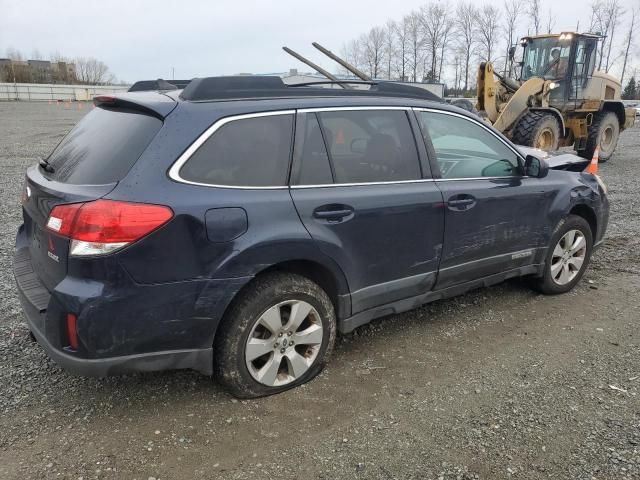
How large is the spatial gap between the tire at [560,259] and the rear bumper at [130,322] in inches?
115

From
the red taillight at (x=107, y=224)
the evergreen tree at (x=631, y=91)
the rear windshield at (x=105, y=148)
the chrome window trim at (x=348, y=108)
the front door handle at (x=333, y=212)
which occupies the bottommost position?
the evergreen tree at (x=631, y=91)

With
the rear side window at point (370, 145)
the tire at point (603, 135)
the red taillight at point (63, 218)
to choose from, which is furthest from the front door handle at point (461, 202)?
the tire at point (603, 135)

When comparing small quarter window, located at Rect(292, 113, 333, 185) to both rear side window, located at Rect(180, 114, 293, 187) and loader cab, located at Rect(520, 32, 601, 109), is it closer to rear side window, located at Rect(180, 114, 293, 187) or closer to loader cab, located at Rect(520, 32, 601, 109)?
rear side window, located at Rect(180, 114, 293, 187)

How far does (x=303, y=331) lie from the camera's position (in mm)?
3135

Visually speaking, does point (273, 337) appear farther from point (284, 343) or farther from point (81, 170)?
point (81, 170)

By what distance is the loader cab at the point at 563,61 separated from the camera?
12.4 m

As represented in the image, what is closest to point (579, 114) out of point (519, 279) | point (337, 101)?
point (519, 279)

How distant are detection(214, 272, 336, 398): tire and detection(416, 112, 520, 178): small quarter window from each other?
4.57ft

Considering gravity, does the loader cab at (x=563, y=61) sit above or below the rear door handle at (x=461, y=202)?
above

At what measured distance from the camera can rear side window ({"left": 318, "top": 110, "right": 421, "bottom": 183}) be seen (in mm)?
3230

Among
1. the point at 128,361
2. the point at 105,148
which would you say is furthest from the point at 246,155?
the point at 128,361

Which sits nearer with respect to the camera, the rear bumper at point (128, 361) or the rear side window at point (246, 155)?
the rear bumper at point (128, 361)

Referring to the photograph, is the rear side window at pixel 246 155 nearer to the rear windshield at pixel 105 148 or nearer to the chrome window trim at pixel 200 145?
the chrome window trim at pixel 200 145

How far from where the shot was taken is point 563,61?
12.5 m
